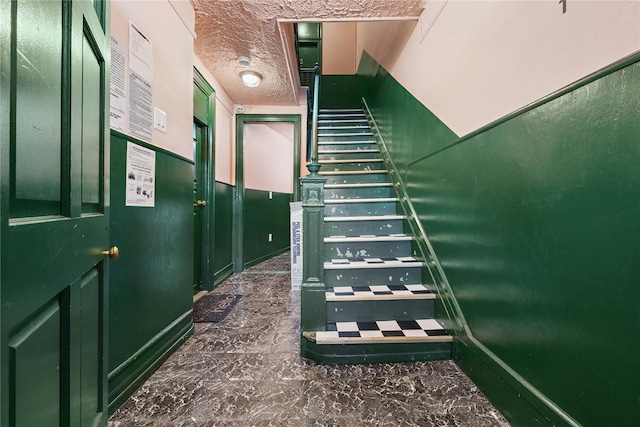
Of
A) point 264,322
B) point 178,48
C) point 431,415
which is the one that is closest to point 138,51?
point 178,48

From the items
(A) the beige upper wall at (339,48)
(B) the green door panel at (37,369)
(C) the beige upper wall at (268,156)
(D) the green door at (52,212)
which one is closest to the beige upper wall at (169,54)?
(D) the green door at (52,212)

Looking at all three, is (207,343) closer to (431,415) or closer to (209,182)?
(431,415)

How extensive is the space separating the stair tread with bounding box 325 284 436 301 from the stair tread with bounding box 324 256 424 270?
15 cm

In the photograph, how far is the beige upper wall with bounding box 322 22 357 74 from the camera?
5.77m

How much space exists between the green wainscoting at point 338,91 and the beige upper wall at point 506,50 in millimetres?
3686

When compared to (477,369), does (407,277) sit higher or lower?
higher

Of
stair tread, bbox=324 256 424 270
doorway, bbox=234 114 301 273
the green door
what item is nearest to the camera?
the green door

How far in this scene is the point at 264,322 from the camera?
84.7 inches

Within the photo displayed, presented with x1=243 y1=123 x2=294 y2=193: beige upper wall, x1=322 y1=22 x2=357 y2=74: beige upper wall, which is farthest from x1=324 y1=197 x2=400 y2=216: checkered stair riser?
x1=322 y1=22 x2=357 y2=74: beige upper wall

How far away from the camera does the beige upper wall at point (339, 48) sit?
5.77m

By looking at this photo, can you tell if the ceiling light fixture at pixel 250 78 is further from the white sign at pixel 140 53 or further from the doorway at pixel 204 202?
the white sign at pixel 140 53

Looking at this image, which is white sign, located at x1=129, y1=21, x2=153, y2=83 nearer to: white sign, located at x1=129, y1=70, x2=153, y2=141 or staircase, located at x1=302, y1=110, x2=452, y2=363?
white sign, located at x1=129, y1=70, x2=153, y2=141

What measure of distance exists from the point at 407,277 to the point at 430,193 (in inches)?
25.3

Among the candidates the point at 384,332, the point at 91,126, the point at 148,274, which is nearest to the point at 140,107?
the point at 91,126
